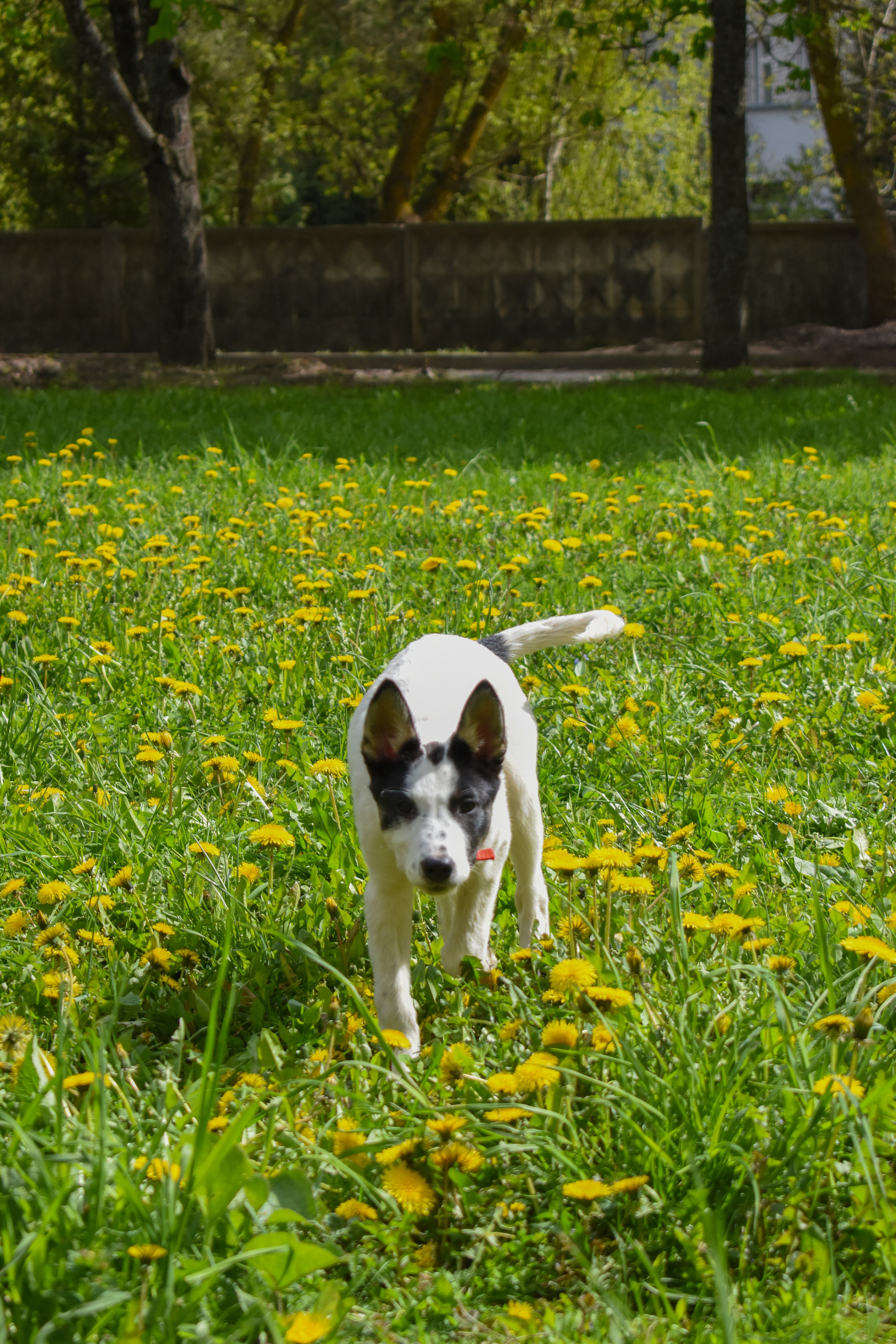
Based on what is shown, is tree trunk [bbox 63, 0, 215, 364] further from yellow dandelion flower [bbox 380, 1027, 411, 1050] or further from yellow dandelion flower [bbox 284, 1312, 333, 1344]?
yellow dandelion flower [bbox 284, 1312, 333, 1344]

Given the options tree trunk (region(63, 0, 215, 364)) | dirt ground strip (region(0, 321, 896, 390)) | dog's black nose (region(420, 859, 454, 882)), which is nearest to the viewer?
dog's black nose (region(420, 859, 454, 882))

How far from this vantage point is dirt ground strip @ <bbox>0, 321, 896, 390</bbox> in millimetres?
13156

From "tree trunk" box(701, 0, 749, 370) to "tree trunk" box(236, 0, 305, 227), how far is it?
1378 centimetres

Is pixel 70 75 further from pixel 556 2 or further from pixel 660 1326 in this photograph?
pixel 660 1326

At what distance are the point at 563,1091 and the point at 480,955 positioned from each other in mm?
499

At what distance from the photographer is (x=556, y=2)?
66.8ft

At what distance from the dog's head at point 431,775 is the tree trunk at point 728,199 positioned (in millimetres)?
12007

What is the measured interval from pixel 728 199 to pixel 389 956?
12757mm

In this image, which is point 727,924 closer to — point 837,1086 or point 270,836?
point 837,1086

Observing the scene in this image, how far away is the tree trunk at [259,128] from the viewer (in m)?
24.5

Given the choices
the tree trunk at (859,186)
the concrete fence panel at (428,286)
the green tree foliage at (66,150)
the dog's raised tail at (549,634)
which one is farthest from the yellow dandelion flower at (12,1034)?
the green tree foliage at (66,150)

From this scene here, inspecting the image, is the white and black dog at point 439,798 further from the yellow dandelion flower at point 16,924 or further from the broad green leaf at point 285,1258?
the yellow dandelion flower at point 16,924

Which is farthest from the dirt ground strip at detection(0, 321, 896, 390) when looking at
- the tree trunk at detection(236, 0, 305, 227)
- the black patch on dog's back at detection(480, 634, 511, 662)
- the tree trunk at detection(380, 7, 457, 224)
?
the black patch on dog's back at detection(480, 634, 511, 662)

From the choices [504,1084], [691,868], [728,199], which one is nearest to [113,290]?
[728,199]
